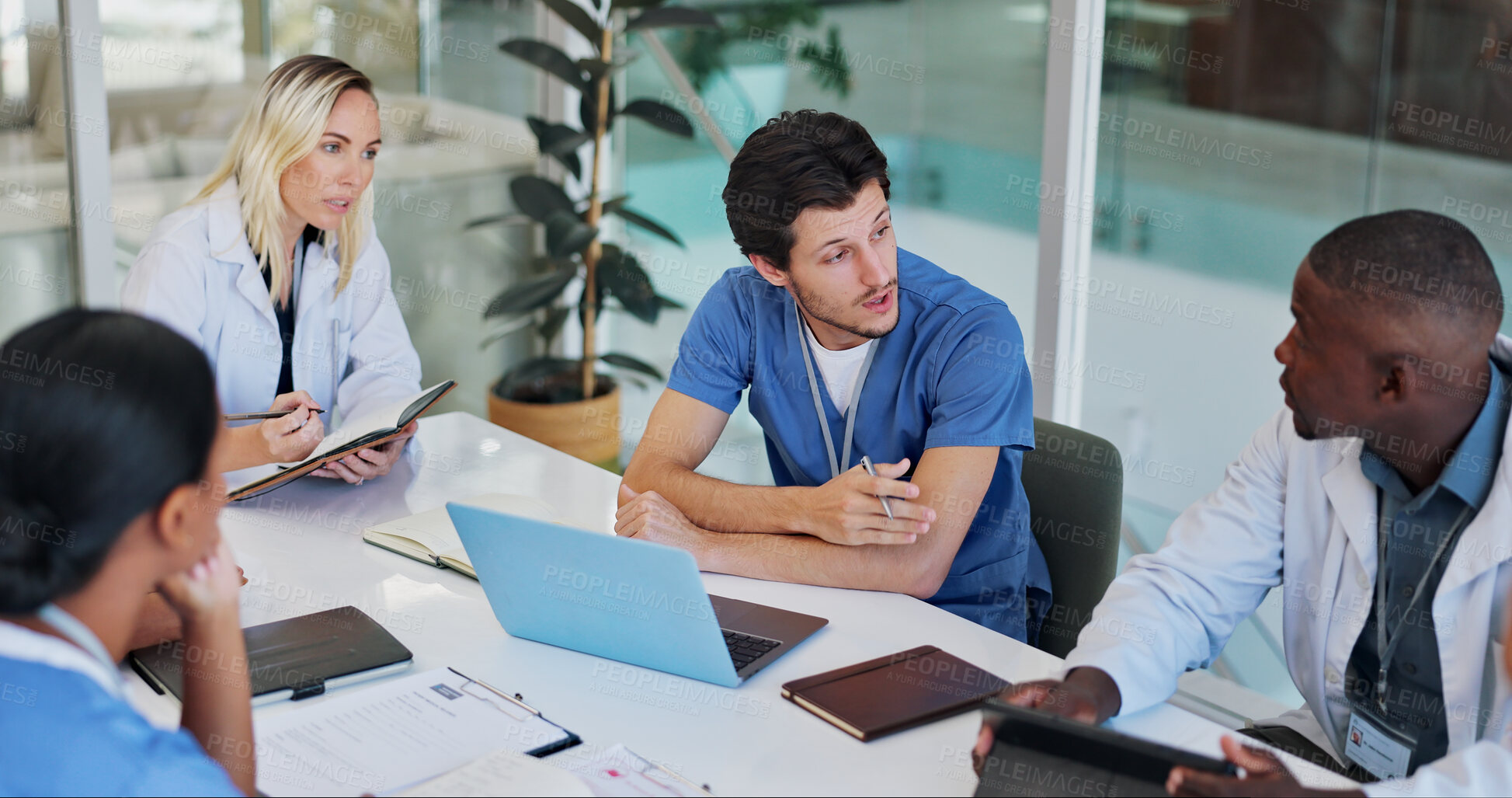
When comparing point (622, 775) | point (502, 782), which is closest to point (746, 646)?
point (622, 775)

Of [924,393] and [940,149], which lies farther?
[940,149]

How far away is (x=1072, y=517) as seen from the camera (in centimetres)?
205

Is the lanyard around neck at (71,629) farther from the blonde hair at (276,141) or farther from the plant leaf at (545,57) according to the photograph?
the plant leaf at (545,57)

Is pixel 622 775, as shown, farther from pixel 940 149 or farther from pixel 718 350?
pixel 940 149

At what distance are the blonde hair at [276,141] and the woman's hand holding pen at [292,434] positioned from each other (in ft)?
1.48

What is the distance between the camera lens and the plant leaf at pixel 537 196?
153 inches

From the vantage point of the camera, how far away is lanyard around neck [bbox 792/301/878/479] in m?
A: 2.08

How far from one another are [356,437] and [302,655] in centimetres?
59

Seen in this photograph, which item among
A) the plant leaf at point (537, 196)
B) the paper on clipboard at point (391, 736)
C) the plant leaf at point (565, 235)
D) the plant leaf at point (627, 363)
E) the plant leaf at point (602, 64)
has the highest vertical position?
the plant leaf at point (602, 64)

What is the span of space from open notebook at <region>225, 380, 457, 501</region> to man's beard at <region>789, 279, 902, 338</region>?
1.96 ft

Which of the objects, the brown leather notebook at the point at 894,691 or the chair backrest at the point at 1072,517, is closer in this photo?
the brown leather notebook at the point at 894,691

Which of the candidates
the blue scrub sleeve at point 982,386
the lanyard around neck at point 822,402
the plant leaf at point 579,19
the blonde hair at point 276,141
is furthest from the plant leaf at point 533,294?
the blue scrub sleeve at point 982,386

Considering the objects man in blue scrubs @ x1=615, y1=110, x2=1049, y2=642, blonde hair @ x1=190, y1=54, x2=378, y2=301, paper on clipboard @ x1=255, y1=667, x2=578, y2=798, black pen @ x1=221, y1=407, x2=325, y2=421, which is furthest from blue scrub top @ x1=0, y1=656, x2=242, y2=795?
blonde hair @ x1=190, y1=54, x2=378, y2=301

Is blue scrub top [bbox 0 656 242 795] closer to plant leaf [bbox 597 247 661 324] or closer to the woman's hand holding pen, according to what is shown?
the woman's hand holding pen
